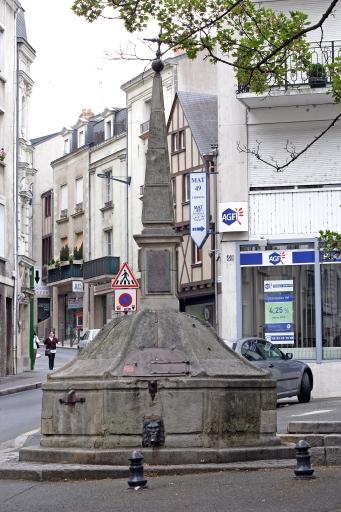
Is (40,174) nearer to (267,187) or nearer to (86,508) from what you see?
(267,187)

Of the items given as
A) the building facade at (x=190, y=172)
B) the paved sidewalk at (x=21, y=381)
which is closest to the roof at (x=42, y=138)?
the building facade at (x=190, y=172)

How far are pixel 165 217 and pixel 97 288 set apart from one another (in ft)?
161

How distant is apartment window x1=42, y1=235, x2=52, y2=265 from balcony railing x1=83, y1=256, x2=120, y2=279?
925 cm

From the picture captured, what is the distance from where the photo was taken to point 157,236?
15656 mm

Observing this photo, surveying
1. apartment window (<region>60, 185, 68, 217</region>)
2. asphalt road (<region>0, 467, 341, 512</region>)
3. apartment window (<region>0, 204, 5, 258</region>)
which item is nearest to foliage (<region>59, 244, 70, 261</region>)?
apartment window (<region>60, 185, 68, 217</region>)

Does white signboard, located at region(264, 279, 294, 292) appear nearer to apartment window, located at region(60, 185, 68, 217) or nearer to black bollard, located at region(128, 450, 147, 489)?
black bollard, located at region(128, 450, 147, 489)

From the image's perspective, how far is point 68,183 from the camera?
68375mm

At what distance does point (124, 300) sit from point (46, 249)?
1886 inches

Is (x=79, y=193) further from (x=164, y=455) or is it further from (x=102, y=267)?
(x=164, y=455)

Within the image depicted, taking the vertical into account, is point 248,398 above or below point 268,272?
below

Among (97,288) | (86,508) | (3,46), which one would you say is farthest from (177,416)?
(97,288)

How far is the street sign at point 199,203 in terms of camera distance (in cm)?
3525

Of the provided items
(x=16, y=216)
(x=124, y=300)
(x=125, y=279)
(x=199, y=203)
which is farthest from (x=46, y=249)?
(x=124, y=300)

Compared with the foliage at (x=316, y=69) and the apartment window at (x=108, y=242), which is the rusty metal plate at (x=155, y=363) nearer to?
the foliage at (x=316, y=69)
